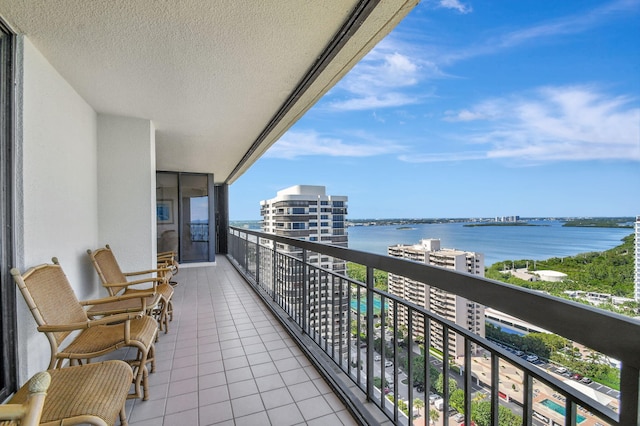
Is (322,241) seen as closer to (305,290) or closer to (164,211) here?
(305,290)

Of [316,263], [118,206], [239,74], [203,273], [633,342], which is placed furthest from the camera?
[203,273]

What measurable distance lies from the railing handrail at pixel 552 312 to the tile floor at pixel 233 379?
1171 mm

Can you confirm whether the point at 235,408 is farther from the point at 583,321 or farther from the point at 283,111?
the point at 283,111

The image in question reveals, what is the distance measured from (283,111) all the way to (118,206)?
2219mm

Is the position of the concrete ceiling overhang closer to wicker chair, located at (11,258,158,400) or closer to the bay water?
the bay water

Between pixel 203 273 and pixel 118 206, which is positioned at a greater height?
pixel 118 206

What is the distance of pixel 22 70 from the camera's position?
68.9 inches

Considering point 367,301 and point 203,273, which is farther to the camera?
point 203,273

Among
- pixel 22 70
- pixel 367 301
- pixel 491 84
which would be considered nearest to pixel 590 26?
pixel 491 84

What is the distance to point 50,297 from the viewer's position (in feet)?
5.82

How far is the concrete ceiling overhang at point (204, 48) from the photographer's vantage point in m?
1.56

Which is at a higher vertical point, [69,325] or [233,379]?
[69,325]

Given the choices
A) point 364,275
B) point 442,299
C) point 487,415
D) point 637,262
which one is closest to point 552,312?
point 442,299

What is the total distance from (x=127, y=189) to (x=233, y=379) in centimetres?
253
